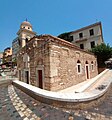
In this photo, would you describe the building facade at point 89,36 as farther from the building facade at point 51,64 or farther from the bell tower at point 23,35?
the building facade at point 51,64

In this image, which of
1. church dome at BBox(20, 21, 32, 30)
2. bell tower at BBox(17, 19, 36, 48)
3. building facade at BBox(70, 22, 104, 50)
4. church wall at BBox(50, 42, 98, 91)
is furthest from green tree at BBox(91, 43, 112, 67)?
church dome at BBox(20, 21, 32, 30)

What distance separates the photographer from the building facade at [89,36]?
72.2 feet

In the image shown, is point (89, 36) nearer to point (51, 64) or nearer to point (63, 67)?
point (63, 67)

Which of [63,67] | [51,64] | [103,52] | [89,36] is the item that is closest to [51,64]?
[51,64]

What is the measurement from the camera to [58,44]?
7969 millimetres

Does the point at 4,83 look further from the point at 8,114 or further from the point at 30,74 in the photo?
the point at 8,114

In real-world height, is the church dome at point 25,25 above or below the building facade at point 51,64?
above

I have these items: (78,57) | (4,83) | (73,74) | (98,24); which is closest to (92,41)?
(98,24)

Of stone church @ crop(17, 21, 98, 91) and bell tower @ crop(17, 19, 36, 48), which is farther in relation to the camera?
bell tower @ crop(17, 19, 36, 48)

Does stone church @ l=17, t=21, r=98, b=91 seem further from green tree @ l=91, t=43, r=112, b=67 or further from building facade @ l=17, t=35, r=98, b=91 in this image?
green tree @ l=91, t=43, r=112, b=67

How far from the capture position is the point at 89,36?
22953 millimetres

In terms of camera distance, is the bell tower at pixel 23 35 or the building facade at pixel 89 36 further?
the bell tower at pixel 23 35

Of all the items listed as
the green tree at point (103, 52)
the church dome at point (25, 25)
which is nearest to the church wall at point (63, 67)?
the green tree at point (103, 52)

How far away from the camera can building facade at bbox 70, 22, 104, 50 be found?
22.0 metres
